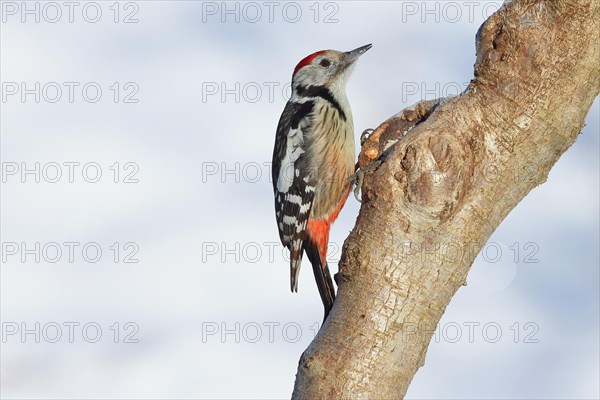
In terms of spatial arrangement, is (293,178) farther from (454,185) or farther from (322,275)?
(454,185)

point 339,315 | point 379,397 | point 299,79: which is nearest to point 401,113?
point 339,315

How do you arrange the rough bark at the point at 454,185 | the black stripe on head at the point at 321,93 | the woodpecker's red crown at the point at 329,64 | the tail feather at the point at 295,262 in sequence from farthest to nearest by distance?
the woodpecker's red crown at the point at 329,64 → the black stripe on head at the point at 321,93 → the tail feather at the point at 295,262 → the rough bark at the point at 454,185

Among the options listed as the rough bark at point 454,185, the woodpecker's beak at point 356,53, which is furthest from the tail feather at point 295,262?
the rough bark at point 454,185

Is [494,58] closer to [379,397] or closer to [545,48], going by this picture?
[545,48]

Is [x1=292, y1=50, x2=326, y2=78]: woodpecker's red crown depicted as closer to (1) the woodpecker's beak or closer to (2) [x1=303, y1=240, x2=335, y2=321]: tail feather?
(1) the woodpecker's beak

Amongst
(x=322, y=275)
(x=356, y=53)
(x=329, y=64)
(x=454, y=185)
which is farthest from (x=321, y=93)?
(x=454, y=185)

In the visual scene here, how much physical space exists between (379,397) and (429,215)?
62cm

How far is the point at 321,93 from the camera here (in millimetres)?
5164

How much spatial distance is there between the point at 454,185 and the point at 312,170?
229 centimetres

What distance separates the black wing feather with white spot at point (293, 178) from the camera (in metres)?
4.59

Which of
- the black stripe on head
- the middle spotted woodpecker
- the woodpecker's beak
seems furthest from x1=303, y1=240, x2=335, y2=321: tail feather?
the woodpecker's beak

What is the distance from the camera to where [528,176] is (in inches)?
104

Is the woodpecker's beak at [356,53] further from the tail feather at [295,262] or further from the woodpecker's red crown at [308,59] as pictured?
the tail feather at [295,262]

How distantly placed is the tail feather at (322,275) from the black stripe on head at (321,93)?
3.01 feet
